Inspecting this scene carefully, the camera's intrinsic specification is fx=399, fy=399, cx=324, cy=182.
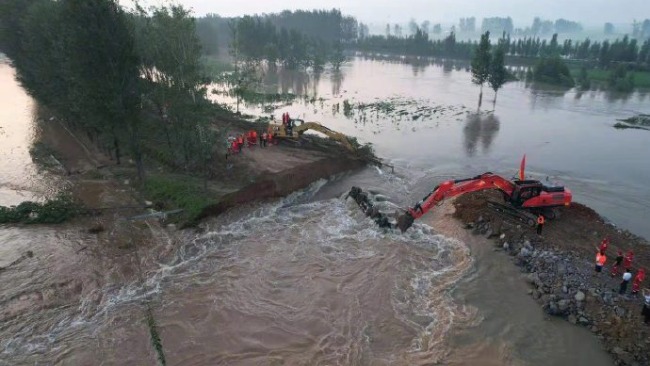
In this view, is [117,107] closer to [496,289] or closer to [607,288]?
[496,289]

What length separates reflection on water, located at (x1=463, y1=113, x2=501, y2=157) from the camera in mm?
30127

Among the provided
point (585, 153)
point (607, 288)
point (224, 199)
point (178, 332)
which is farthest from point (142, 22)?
point (585, 153)

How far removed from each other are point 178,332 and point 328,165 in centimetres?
1323

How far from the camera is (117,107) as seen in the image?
17.6 meters

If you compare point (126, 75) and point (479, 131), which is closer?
point (126, 75)

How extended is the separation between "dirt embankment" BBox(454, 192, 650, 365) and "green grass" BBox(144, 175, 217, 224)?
1146 centimetres

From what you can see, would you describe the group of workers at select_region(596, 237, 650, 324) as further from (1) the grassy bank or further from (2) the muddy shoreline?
(1) the grassy bank

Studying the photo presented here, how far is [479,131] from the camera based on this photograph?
3462 centimetres

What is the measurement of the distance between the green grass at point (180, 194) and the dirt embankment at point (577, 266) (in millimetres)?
11458

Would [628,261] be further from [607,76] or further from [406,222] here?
[607,76]

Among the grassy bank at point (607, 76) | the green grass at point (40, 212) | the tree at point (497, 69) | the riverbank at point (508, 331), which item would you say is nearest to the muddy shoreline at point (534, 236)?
the riverbank at point (508, 331)

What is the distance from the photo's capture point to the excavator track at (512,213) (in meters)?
16.1

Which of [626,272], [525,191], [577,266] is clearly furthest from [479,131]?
[626,272]

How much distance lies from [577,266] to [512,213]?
3.52 metres
